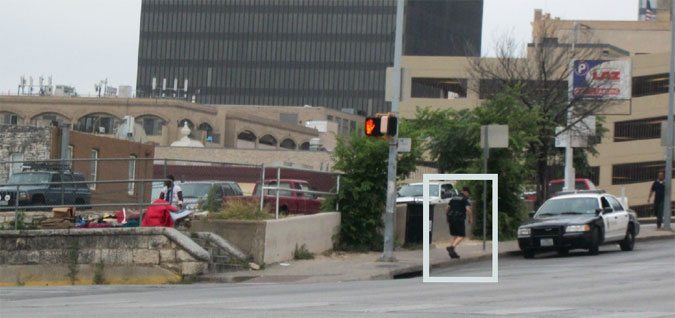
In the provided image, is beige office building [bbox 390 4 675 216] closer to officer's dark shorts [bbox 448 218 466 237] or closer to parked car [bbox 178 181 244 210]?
parked car [bbox 178 181 244 210]

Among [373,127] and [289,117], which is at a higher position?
[289,117]

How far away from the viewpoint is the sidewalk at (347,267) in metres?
21.8

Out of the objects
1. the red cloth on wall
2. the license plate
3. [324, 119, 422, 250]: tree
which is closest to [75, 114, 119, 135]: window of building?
[324, 119, 422, 250]: tree

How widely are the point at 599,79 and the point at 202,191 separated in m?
23.1

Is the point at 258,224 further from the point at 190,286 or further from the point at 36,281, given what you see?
the point at 36,281

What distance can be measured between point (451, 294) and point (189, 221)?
9.46 metres

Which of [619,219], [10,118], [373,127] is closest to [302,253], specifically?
[373,127]

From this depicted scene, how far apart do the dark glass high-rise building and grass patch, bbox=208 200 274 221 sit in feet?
335

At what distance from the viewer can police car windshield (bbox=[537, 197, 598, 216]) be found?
27734 mm

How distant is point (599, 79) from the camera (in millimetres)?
45531

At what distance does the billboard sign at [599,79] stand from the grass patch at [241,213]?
72.9 feet

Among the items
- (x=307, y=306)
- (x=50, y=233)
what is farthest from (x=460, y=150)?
(x=307, y=306)

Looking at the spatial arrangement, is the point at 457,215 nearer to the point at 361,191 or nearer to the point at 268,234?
the point at 361,191

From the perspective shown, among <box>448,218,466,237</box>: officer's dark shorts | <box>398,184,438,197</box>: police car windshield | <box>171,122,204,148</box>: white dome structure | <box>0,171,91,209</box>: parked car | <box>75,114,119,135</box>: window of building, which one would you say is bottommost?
<box>448,218,466,237</box>: officer's dark shorts
